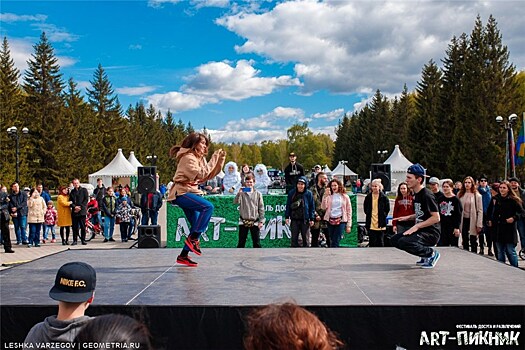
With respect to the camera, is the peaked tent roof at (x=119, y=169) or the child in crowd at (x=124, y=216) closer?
the child in crowd at (x=124, y=216)

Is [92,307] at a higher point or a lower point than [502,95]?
lower

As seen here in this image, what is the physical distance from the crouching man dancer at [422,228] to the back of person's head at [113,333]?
17.8 ft

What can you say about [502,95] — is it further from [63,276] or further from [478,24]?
[63,276]

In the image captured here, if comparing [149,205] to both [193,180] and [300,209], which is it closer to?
[300,209]

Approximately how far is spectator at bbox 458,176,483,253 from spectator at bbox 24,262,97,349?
9.82 meters

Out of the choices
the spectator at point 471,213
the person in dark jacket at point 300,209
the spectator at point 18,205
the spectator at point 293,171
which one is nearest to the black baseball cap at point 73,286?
the person in dark jacket at point 300,209

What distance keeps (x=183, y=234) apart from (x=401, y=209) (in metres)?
6.99

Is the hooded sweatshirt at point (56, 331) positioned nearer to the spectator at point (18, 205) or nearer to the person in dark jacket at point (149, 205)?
the spectator at point (18, 205)

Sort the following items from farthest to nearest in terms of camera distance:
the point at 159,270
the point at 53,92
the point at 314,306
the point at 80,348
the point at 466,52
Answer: the point at 53,92
the point at 466,52
the point at 159,270
the point at 314,306
the point at 80,348

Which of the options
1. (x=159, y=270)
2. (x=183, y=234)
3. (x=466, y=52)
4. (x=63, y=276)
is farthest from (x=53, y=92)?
(x=63, y=276)

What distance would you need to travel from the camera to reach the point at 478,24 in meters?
46.1

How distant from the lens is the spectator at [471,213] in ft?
35.8

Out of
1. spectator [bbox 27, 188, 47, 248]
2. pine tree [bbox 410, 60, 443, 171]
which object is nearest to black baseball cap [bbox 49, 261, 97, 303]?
spectator [bbox 27, 188, 47, 248]

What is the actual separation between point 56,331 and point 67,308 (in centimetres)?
12
